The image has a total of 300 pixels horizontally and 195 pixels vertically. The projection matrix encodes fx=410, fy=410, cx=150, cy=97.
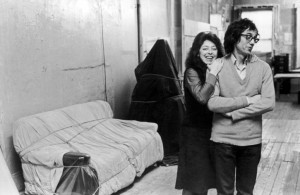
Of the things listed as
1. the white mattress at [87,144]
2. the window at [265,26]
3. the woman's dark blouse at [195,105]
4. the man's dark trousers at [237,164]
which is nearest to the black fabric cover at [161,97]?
the white mattress at [87,144]

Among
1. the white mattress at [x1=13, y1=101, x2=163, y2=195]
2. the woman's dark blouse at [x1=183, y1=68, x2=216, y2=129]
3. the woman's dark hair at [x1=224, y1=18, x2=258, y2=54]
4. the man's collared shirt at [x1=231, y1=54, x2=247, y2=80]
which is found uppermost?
the woman's dark hair at [x1=224, y1=18, x2=258, y2=54]

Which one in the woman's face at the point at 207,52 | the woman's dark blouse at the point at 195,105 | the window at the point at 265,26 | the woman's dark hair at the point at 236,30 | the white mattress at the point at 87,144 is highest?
the window at the point at 265,26

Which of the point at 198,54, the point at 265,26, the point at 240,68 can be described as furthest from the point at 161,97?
the point at 265,26

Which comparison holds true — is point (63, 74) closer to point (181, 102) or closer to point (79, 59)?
point (79, 59)

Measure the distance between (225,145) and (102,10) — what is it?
3390 millimetres

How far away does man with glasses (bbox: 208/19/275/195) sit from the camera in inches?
99.0

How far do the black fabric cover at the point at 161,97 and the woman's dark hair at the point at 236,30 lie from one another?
2.64m

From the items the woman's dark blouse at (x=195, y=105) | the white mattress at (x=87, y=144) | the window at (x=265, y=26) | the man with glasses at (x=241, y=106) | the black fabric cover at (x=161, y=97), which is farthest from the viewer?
the window at (x=265, y=26)

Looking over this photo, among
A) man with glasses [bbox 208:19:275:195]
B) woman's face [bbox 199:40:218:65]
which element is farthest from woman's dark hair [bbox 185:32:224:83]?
man with glasses [bbox 208:19:275:195]

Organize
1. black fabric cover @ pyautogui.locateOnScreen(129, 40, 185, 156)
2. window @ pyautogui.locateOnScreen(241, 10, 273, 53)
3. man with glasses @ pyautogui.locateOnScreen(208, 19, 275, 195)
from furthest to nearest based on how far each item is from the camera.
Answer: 1. window @ pyautogui.locateOnScreen(241, 10, 273, 53)
2. black fabric cover @ pyautogui.locateOnScreen(129, 40, 185, 156)
3. man with glasses @ pyautogui.locateOnScreen(208, 19, 275, 195)

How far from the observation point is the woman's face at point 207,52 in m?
2.86

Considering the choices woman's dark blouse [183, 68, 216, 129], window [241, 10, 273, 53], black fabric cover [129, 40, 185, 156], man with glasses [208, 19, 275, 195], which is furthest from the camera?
window [241, 10, 273, 53]

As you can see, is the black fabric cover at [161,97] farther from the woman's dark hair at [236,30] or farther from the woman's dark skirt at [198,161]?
the woman's dark hair at [236,30]

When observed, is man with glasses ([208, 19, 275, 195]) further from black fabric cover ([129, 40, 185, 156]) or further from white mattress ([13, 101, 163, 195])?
black fabric cover ([129, 40, 185, 156])
